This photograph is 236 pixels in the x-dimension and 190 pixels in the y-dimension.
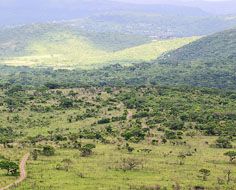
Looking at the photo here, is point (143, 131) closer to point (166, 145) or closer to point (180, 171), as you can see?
point (166, 145)

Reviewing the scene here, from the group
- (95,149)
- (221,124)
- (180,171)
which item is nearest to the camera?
(180,171)

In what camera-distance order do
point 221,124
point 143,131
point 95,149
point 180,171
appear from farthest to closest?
point 221,124 → point 143,131 → point 95,149 → point 180,171

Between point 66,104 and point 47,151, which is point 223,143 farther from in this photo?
point 66,104

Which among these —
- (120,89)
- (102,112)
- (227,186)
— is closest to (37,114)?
(102,112)

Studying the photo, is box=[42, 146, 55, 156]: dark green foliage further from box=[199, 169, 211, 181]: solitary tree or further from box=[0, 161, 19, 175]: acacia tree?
box=[199, 169, 211, 181]: solitary tree

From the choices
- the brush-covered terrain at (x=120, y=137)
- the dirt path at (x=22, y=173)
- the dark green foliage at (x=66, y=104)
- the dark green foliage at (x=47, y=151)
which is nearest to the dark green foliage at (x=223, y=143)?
the brush-covered terrain at (x=120, y=137)

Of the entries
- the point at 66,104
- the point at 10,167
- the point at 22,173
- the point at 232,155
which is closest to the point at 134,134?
the point at 232,155

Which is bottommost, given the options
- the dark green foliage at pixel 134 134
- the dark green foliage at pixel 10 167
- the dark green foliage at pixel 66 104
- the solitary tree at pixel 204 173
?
the dark green foliage at pixel 66 104

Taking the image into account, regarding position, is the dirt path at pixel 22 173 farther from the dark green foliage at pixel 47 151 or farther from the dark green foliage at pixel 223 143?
the dark green foliage at pixel 223 143
